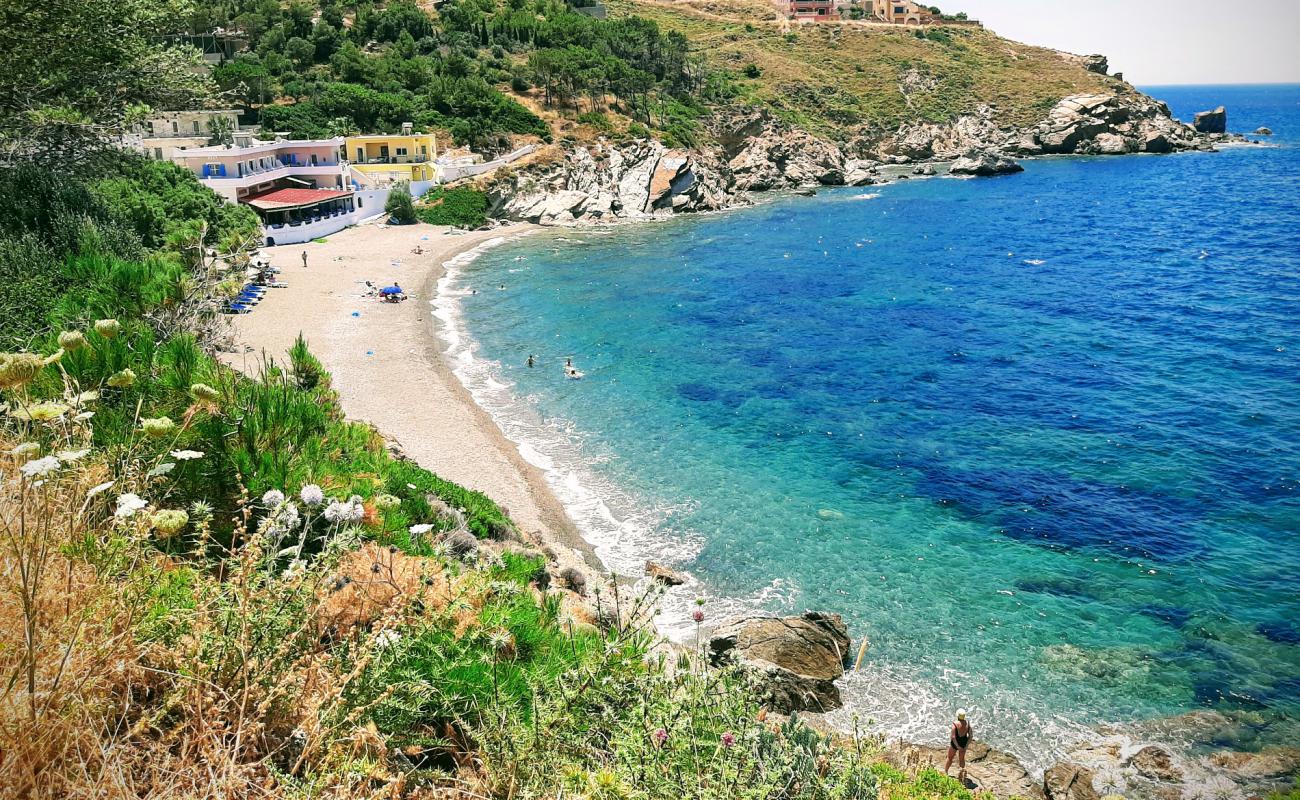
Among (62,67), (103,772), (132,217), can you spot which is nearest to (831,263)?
(132,217)

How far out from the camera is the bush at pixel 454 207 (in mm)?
64500

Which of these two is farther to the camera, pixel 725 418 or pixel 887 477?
pixel 725 418

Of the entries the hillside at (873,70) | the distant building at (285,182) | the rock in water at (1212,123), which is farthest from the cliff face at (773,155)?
the distant building at (285,182)

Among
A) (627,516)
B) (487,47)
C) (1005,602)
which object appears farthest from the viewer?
(487,47)

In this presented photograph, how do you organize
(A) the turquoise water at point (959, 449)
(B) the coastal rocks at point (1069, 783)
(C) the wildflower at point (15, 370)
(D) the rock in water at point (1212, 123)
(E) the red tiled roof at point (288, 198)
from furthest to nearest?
(D) the rock in water at point (1212, 123), (E) the red tiled roof at point (288, 198), (A) the turquoise water at point (959, 449), (B) the coastal rocks at point (1069, 783), (C) the wildflower at point (15, 370)

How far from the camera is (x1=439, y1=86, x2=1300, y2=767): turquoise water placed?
15969mm

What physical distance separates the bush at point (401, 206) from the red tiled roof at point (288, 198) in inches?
194

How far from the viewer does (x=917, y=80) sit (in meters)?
120

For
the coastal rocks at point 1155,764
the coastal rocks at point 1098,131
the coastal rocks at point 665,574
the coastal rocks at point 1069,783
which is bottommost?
the coastal rocks at point 1155,764

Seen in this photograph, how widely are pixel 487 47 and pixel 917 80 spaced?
69.1 metres

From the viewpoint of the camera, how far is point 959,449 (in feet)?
83.6

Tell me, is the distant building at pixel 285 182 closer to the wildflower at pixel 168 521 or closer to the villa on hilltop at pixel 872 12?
the wildflower at pixel 168 521

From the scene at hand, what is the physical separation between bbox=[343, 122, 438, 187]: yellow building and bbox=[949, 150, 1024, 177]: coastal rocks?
67057 mm

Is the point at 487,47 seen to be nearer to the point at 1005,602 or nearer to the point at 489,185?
the point at 489,185
